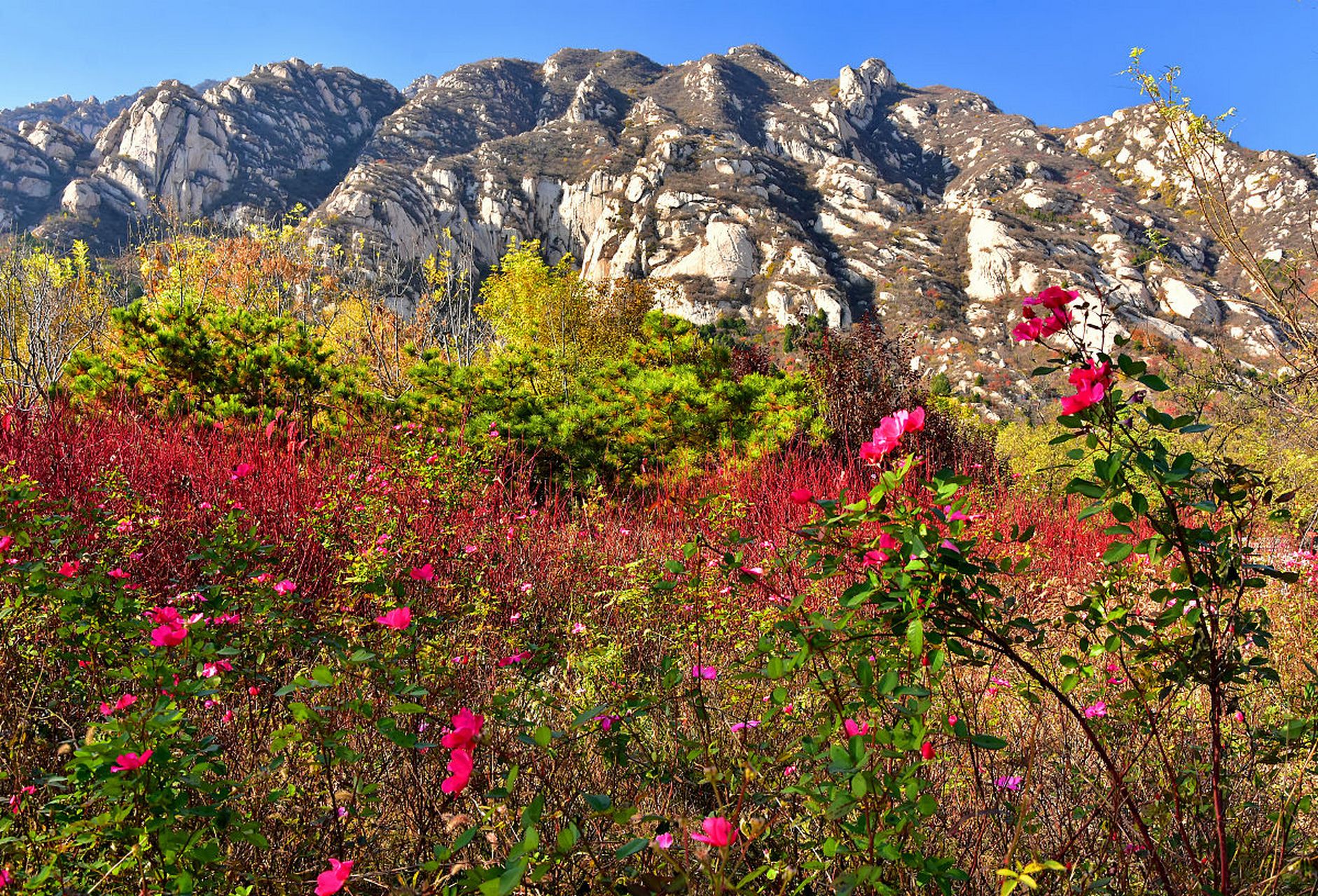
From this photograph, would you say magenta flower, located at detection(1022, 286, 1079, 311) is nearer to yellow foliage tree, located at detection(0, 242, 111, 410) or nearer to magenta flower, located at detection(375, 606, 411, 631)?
magenta flower, located at detection(375, 606, 411, 631)

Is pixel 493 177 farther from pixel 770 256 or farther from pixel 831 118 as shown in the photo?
pixel 831 118

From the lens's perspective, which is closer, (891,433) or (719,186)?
(891,433)

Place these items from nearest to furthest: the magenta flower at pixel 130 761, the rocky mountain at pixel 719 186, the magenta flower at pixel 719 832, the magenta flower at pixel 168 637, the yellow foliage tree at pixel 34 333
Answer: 1. the magenta flower at pixel 719 832
2. the magenta flower at pixel 130 761
3. the magenta flower at pixel 168 637
4. the yellow foliage tree at pixel 34 333
5. the rocky mountain at pixel 719 186

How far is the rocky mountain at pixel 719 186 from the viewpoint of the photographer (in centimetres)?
4953

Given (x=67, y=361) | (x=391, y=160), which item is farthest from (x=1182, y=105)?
(x=391, y=160)

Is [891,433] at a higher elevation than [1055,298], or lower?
lower

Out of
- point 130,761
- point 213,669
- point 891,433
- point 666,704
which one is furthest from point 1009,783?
point 213,669

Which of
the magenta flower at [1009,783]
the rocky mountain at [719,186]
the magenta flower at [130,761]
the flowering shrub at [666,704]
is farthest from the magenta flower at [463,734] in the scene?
the rocky mountain at [719,186]

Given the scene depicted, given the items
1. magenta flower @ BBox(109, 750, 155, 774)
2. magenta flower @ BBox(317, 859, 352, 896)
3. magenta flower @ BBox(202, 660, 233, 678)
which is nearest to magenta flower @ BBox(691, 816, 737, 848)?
magenta flower @ BBox(317, 859, 352, 896)

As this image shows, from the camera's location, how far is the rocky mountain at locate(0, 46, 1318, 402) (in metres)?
49.5

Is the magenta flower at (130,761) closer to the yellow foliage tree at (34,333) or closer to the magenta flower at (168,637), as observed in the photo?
the magenta flower at (168,637)

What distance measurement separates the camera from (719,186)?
61.6m

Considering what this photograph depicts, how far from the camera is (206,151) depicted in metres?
65.4

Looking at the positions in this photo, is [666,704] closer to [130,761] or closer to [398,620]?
[398,620]
